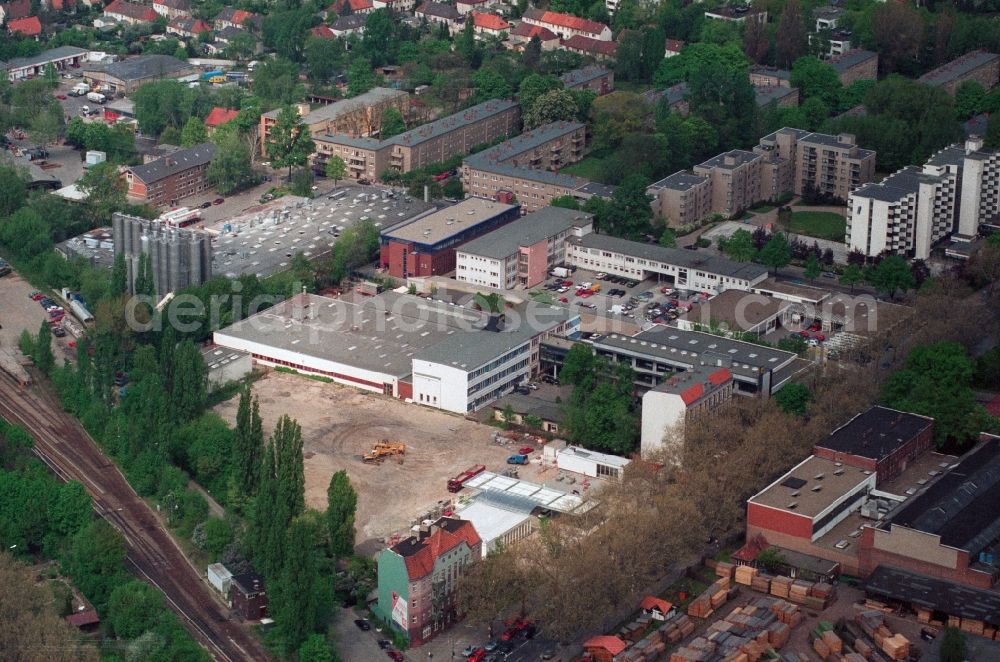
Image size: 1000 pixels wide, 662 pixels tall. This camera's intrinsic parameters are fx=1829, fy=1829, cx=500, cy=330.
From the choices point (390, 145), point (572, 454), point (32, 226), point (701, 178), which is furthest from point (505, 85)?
point (572, 454)

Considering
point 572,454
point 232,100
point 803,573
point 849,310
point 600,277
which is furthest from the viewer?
point 232,100

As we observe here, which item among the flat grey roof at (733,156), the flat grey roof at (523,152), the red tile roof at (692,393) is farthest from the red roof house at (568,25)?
the red tile roof at (692,393)

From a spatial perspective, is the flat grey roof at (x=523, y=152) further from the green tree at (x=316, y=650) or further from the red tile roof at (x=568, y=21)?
the green tree at (x=316, y=650)

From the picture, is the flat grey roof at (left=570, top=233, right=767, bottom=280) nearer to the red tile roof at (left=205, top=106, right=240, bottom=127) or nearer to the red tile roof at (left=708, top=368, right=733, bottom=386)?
the red tile roof at (left=708, top=368, right=733, bottom=386)

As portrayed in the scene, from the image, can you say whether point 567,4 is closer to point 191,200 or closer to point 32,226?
point 191,200

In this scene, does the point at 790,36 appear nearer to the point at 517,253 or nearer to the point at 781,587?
the point at 517,253
